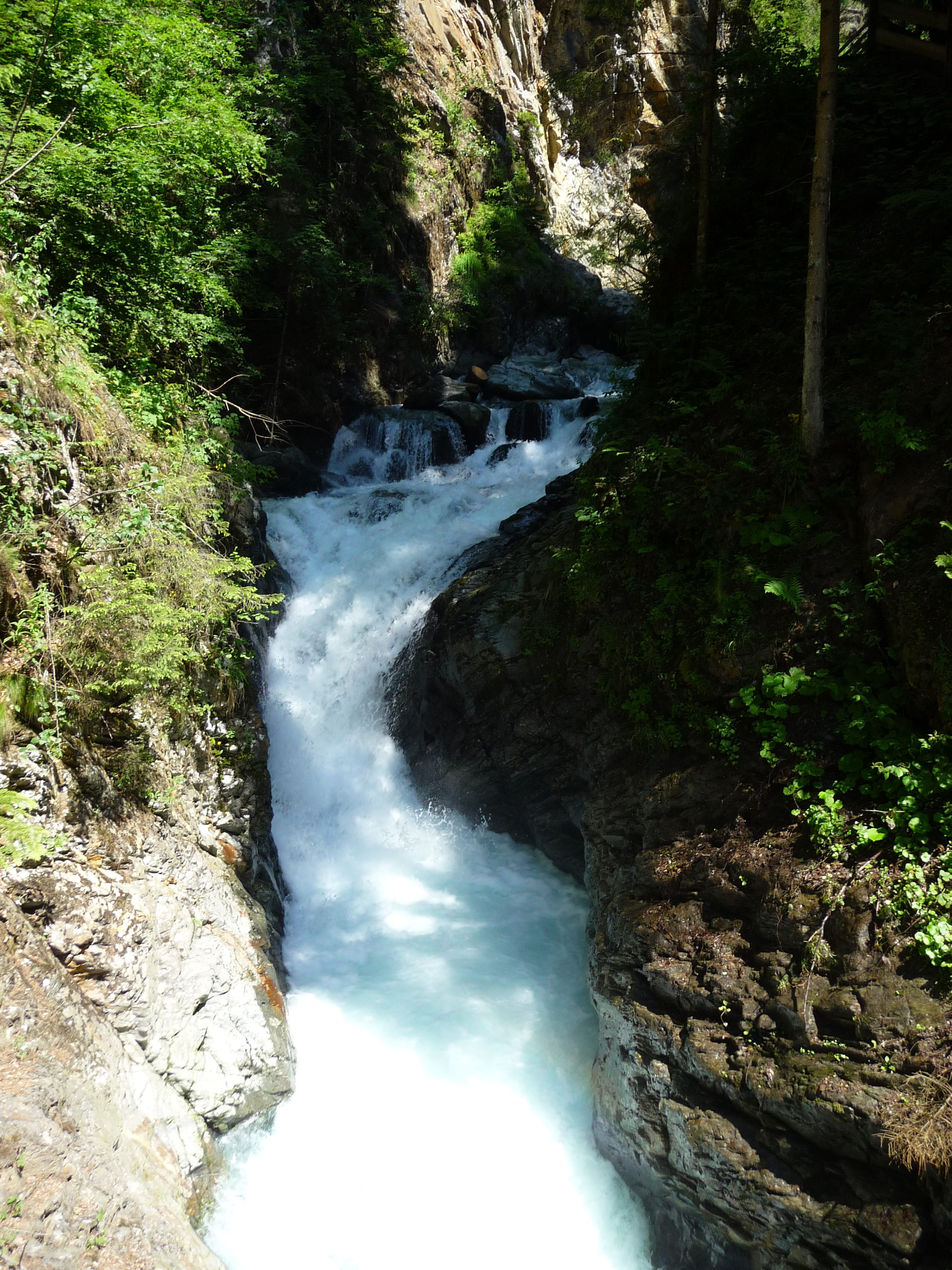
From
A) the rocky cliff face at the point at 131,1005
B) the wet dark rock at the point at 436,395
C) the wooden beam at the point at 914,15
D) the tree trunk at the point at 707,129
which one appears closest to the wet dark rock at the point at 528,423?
the wet dark rock at the point at 436,395

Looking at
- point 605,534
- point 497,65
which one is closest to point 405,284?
point 497,65

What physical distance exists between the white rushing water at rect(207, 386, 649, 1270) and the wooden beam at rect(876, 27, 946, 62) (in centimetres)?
870

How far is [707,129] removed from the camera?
8.73 m

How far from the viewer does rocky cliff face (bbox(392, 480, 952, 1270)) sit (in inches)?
177

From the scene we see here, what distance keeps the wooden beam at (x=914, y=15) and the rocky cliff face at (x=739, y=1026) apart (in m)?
9.26

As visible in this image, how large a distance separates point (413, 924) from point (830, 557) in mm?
6676

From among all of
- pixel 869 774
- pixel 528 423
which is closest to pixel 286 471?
pixel 528 423

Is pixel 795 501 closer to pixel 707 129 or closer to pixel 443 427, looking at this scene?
pixel 707 129

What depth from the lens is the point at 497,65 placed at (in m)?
25.6

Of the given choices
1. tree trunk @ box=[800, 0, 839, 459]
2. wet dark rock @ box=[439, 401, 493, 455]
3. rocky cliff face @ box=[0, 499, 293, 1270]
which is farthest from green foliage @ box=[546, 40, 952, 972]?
wet dark rock @ box=[439, 401, 493, 455]

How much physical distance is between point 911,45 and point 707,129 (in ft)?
9.84

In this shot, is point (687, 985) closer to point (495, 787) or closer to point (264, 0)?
point (495, 787)

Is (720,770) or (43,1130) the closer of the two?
(43,1130)

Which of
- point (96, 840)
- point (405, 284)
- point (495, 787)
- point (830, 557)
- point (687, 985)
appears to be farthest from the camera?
point (405, 284)
